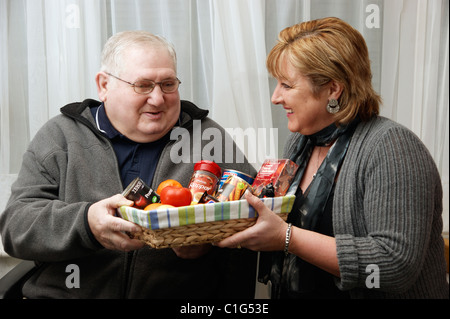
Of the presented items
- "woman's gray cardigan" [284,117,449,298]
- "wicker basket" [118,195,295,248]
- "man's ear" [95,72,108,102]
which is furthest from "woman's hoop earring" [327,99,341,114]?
"man's ear" [95,72,108,102]

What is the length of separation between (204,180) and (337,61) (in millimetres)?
481

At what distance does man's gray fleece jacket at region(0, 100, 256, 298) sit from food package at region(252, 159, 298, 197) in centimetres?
26

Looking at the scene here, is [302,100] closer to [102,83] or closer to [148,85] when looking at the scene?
[148,85]

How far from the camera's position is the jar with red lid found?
1.20m

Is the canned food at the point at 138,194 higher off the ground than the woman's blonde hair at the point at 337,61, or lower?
lower

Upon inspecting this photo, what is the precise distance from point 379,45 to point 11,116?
1.54m

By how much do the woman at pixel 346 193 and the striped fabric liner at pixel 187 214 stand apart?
0.11ft

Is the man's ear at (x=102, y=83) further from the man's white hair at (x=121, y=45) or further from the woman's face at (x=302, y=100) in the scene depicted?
the woman's face at (x=302, y=100)

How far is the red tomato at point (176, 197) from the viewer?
3.61 feet

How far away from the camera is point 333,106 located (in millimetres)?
1308

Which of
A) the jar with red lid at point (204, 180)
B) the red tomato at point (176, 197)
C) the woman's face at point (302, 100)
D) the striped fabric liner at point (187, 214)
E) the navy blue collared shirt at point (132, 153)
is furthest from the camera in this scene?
the navy blue collared shirt at point (132, 153)

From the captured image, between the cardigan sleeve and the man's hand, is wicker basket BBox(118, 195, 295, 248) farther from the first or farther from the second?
the cardigan sleeve

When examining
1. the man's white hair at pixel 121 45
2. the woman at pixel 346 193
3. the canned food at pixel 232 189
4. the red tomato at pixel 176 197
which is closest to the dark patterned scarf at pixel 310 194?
the woman at pixel 346 193
